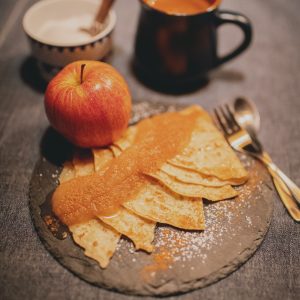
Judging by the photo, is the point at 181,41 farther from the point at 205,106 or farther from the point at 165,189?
the point at 165,189

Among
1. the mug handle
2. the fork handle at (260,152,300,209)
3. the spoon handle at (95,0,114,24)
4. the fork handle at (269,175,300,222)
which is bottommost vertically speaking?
the fork handle at (269,175,300,222)

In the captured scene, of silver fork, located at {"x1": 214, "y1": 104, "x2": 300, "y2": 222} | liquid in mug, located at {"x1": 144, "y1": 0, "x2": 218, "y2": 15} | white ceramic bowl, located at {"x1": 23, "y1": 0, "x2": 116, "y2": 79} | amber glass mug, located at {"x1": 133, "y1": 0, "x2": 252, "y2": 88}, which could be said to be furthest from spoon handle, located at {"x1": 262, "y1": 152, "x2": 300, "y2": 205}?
white ceramic bowl, located at {"x1": 23, "y1": 0, "x2": 116, "y2": 79}

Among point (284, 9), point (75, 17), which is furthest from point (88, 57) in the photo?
point (284, 9)

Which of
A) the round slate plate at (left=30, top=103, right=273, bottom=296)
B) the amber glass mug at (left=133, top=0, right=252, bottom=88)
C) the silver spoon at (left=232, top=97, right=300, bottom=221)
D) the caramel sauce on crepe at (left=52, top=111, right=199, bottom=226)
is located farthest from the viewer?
the amber glass mug at (left=133, top=0, right=252, bottom=88)

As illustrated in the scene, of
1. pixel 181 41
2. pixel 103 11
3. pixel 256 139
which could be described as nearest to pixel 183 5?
pixel 181 41

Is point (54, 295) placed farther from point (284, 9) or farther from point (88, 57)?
point (284, 9)

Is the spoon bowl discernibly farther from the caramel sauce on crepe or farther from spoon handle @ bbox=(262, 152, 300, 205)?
the caramel sauce on crepe

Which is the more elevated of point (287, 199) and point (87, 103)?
point (87, 103)
